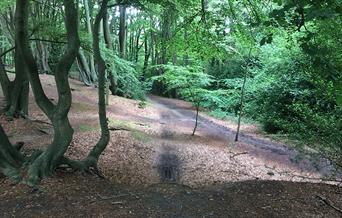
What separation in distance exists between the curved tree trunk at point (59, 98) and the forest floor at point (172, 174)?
302mm

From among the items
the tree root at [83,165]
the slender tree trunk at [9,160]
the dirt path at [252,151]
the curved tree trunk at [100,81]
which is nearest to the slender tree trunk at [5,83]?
the dirt path at [252,151]

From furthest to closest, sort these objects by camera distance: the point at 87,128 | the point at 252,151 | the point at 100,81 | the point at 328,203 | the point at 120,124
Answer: the point at 120,124, the point at 252,151, the point at 87,128, the point at 100,81, the point at 328,203

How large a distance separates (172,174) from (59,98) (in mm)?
4902

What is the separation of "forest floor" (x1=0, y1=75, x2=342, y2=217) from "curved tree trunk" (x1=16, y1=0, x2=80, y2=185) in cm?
30

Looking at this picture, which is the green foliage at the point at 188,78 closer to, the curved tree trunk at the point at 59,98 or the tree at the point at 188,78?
the tree at the point at 188,78

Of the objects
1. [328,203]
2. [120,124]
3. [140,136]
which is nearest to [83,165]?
[328,203]

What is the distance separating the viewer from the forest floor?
6.16m

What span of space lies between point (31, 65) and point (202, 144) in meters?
8.64

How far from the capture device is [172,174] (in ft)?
37.9

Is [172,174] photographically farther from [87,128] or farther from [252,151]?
[87,128]

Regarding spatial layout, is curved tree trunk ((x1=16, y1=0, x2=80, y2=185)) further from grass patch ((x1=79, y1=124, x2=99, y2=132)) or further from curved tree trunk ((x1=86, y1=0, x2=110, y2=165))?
Answer: grass patch ((x1=79, y1=124, x2=99, y2=132))

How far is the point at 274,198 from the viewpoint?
6738 millimetres

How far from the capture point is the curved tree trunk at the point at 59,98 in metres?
7.28

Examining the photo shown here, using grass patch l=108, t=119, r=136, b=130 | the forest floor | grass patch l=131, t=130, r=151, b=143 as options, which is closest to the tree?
the forest floor
